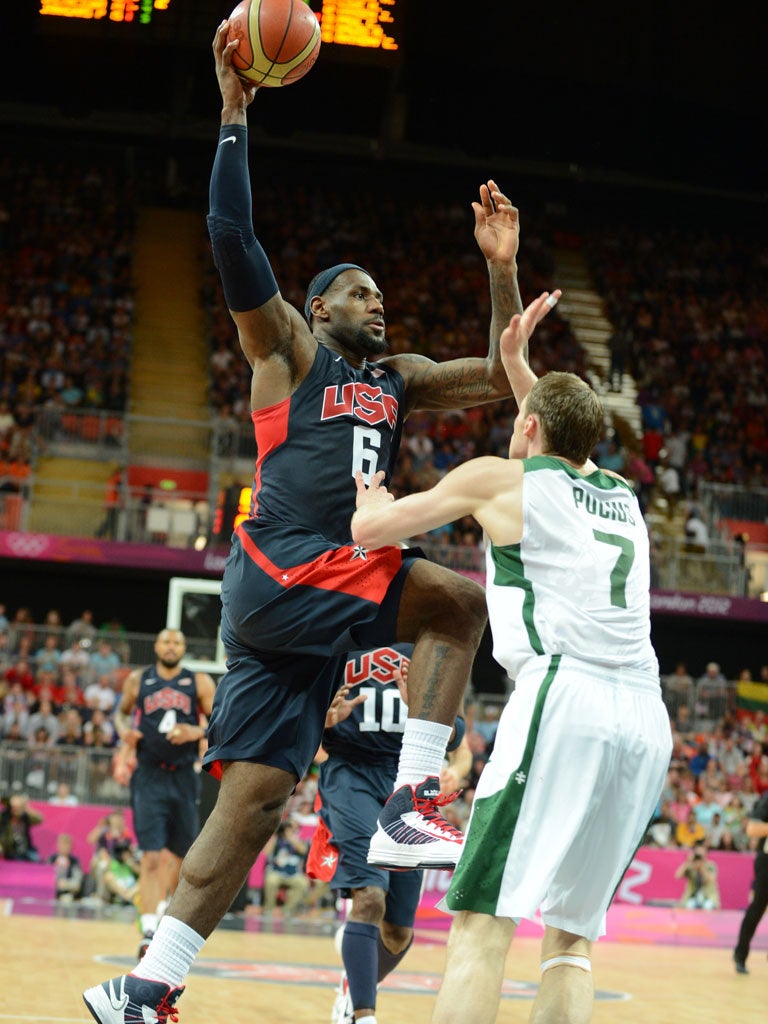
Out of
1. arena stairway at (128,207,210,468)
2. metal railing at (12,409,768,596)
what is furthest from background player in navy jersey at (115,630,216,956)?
arena stairway at (128,207,210,468)

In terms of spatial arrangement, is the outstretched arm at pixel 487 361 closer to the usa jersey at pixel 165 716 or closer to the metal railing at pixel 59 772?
the usa jersey at pixel 165 716

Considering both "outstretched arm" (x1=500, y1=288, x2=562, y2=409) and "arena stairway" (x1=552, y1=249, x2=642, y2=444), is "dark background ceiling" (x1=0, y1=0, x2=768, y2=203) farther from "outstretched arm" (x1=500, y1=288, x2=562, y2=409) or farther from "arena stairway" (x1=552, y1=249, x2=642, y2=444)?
"outstretched arm" (x1=500, y1=288, x2=562, y2=409)

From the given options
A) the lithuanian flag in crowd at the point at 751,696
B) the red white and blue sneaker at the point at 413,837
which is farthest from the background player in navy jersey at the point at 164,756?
the lithuanian flag in crowd at the point at 751,696

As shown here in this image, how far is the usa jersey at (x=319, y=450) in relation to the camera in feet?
17.1

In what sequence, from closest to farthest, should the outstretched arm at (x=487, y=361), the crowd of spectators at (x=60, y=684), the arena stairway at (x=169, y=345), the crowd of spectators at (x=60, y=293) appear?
1. the outstretched arm at (x=487, y=361)
2. the crowd of spectators at (x=60, y=684)
3. the arena stairway at (x=169, y=345)
4. the crowd of spectators at (x=60, y=293)

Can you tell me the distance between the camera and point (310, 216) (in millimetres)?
31281

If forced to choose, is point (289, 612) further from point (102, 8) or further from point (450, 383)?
point (102, 8)

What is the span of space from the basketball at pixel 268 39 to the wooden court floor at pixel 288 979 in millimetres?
4929

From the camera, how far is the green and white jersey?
4.64 m

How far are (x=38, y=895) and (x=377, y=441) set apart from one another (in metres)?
12.3

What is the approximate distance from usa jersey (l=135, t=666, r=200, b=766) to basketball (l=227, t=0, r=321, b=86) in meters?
6.49

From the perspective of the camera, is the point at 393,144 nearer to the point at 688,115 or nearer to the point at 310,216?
the point at 310,216

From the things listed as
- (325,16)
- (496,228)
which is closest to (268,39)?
(496,228)

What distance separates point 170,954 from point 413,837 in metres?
1.00
